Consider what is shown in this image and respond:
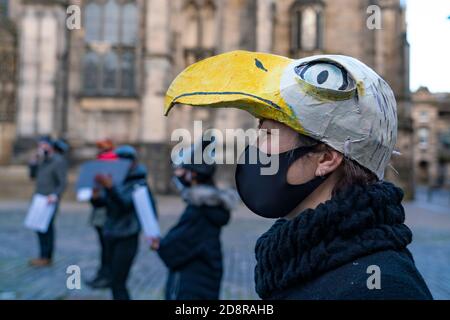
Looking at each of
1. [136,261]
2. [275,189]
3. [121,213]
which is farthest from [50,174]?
[275,189]

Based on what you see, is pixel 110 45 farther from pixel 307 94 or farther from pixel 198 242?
pixel 307 94

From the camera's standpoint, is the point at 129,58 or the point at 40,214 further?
the point at 129,58

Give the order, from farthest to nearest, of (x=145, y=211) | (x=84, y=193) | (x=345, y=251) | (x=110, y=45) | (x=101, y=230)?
1. (x=110, y=45)
2. (x=101, y=230)
3. (x=84, y=193)
4. (x=145, y=211)
5. (x=345, y=251)

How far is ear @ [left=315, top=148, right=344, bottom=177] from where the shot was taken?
1.41m

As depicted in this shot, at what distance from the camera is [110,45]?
2055 cm

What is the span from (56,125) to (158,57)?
4690mm

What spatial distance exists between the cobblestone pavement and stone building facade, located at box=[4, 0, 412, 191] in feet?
19.6

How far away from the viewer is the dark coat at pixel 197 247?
3881 millimetres

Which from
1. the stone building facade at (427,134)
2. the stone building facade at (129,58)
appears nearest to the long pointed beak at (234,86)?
the stone building facade at (129,58)

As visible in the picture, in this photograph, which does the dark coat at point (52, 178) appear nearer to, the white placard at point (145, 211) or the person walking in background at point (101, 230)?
the person walking in background at point (101, 230)

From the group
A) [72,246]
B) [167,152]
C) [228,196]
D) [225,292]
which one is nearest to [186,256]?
[228,196]

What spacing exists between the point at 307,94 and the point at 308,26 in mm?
23205
